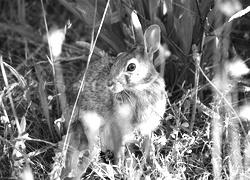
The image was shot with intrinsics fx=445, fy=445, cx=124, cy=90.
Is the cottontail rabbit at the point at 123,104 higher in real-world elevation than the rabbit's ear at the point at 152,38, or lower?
lower

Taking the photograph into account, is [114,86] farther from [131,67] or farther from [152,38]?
[152,38]

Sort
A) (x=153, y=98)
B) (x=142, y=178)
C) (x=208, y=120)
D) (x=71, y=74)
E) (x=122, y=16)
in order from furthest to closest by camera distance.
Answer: (x=71, y=74) < (x=122, y=16) < (x=208, y=120) < (x=153, y=98) < (x=142, y=178)

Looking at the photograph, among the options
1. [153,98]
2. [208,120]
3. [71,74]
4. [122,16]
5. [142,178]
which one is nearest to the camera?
[142,178]

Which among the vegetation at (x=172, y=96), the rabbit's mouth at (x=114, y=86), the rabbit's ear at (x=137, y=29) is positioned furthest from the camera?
the rabbit's ear at (x=137, y=29)

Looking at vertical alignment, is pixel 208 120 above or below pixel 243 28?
below

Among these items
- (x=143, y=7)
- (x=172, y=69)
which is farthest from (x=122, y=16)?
(x=172, y=69)

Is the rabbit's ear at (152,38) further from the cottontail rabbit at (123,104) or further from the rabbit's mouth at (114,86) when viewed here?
the rabbit's mouth at (114,86)

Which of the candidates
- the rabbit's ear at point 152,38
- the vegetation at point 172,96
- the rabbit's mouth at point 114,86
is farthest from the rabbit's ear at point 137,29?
the rabbit's mouth at point 114,86

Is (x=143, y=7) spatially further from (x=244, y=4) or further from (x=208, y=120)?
(x=208, y=120)
